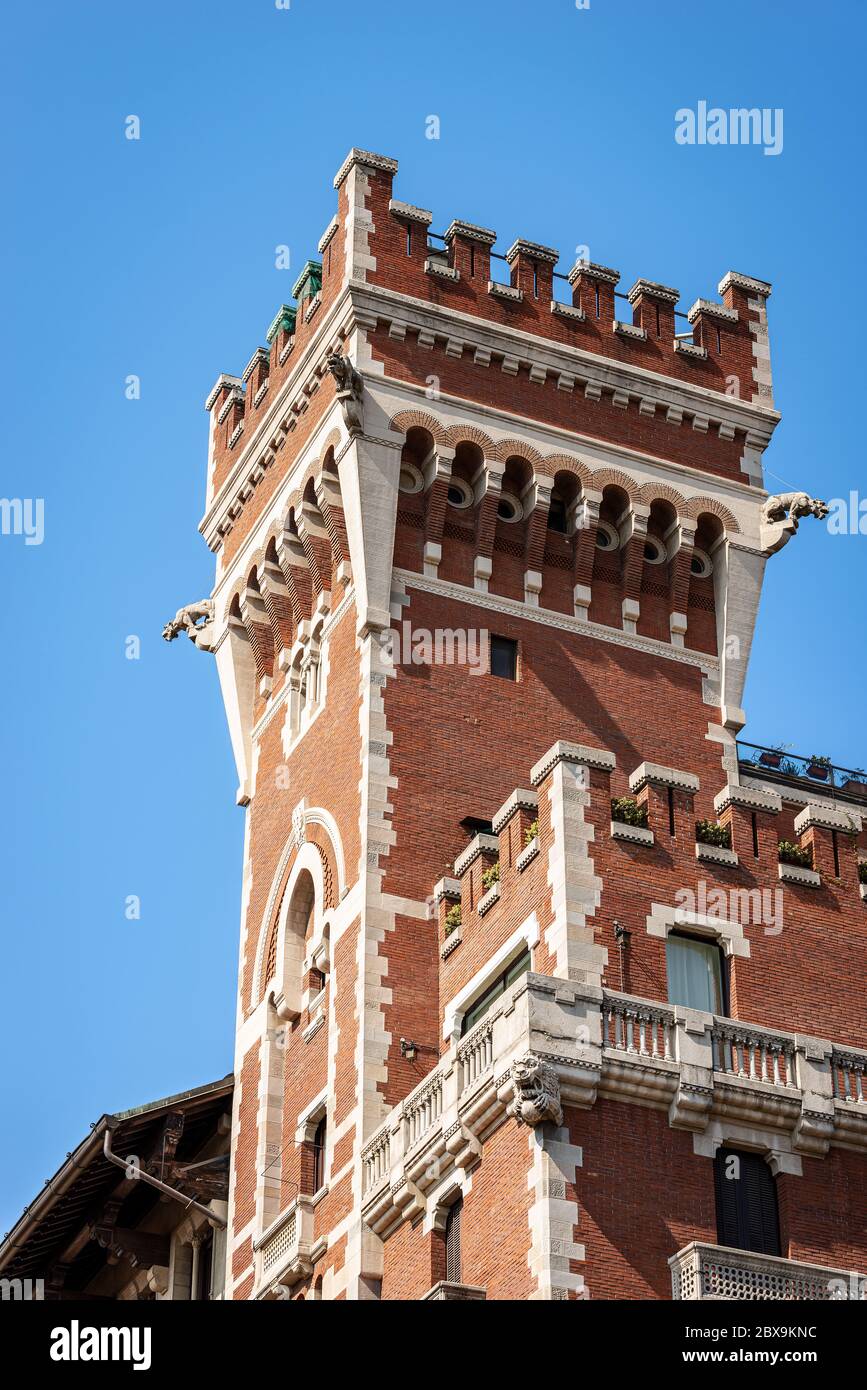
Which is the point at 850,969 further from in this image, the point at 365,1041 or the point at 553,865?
the point at 365,1041

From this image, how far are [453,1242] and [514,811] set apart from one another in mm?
6781

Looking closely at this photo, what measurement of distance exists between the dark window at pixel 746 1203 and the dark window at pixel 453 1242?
3.84 m

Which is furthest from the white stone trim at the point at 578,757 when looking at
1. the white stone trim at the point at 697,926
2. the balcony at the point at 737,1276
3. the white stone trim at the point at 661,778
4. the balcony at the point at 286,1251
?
the balcony at the point at 286,1251

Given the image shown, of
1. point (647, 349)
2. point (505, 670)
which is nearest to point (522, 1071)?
point (505, 670)

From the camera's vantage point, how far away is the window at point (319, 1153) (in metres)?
43.7

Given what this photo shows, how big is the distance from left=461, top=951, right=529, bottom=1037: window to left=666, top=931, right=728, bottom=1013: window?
2.22 meters

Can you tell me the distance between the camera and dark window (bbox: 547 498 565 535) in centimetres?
4925

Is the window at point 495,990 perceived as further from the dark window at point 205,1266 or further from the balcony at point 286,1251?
the dark window at point 205,1266

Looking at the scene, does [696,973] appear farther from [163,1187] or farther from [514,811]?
[163,1187]

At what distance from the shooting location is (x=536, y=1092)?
34219 millimetres

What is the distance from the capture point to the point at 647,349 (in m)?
51.1

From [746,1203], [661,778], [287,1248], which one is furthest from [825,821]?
[287,1248]
